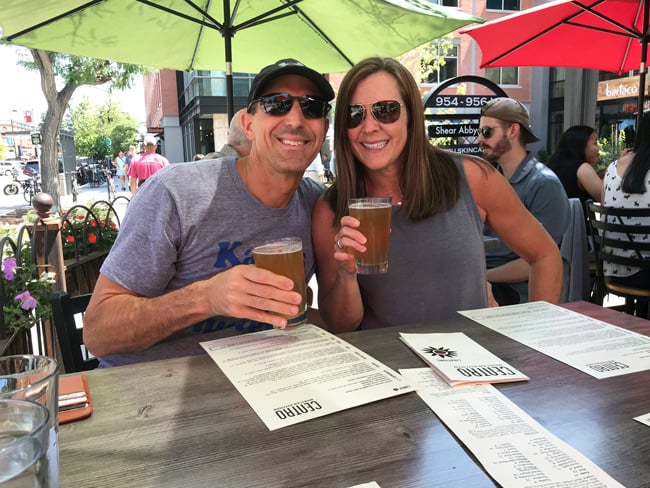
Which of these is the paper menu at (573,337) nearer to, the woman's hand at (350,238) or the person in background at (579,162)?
the woman's hand at (350,238)

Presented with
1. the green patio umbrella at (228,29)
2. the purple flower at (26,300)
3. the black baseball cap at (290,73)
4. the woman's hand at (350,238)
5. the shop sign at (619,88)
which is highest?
the shop sign at (619,88)

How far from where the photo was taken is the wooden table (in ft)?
2.97

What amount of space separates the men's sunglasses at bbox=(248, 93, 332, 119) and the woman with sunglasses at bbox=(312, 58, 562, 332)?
0.17 metres

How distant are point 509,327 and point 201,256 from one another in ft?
3.80

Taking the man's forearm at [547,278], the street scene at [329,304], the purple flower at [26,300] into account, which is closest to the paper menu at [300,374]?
the street scene at [329,304]

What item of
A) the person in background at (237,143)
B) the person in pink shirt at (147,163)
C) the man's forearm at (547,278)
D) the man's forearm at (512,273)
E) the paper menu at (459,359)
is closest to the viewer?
the paper menu at (459,359)

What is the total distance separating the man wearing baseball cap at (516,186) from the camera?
134 inches

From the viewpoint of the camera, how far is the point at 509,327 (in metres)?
1.66

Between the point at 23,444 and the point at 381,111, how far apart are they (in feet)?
6.01

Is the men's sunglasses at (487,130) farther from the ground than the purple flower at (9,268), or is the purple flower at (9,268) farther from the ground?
the men's sunglasses at (487,130)

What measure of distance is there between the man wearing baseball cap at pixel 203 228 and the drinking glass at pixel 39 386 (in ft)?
2.41

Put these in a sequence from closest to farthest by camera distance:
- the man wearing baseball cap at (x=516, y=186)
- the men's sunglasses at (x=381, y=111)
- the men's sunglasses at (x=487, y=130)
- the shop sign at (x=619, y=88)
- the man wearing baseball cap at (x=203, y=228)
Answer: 1. the man wearing baseball cap at (x=203, y=228)
2. the men's sunglasses at (x=381, y=111)
3. the man wearing baseball cap at (x=516, y=186)
4. the men's sunglasses at (x=487, y=130)
5. the shop sign at (x=619, y=88)

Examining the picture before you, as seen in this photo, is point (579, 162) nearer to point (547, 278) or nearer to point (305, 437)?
point (547, 278)

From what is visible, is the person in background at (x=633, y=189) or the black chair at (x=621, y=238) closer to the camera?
the black chair at (x=621, y=238)
